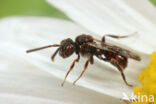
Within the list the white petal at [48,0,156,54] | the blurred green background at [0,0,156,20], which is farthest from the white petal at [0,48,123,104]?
the blurred green background at [0,0,156,20]

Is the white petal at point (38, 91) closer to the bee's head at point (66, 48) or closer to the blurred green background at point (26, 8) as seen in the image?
the bee's head at point (66, 48)

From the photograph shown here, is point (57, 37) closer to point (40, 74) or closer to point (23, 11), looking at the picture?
point (40, 74)

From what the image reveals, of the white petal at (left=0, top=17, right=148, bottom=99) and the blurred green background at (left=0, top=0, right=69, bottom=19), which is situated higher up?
the blurred green background at (left=0, top=0, right=69, bottom=19)

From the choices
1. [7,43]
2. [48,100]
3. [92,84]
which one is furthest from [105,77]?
[7,43]

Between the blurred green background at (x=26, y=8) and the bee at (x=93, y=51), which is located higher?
the blurred green background at (x=26, y=8)

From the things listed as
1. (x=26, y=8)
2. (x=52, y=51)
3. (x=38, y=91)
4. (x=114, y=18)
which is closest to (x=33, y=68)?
(x=52, y=51)

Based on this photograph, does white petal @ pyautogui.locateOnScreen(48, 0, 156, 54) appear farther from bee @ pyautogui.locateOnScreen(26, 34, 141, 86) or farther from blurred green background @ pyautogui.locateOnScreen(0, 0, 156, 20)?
blurred green background @ pyautogui.locateOnScreen(0, 0, 156, 20)

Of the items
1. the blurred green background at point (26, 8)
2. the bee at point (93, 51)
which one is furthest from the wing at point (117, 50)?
the blurred green background at point (26, 8)
